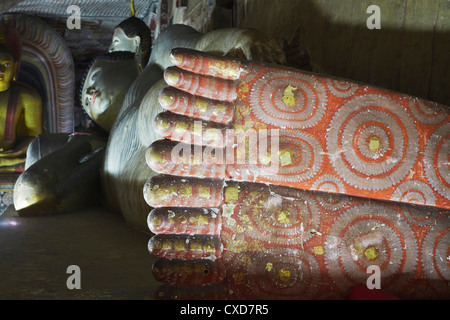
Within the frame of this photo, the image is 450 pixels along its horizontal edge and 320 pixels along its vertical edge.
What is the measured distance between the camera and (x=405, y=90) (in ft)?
4.91

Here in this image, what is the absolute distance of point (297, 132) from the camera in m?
1.01

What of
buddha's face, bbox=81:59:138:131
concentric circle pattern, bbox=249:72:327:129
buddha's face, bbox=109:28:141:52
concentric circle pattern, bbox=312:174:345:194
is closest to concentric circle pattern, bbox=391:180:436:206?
concentric circle pattern, bbox=312:174:345:194

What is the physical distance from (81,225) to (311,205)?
124 centimetres

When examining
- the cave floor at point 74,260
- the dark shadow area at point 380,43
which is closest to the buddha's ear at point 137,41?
the dark shadow area at point 380,43

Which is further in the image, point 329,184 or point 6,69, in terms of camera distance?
point 6,69

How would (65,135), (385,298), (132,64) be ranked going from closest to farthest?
(385,298)
(132,64)
(65,135)

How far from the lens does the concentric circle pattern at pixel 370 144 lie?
1.02 m

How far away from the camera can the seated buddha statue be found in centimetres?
488

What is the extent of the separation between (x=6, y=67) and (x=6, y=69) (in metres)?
0.03

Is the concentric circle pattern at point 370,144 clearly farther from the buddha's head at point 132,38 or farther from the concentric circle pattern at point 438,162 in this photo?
the buddha's head at point 132,38

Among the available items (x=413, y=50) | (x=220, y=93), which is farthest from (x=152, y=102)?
(x=413, y=50)

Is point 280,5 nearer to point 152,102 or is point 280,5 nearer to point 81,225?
point 152,102

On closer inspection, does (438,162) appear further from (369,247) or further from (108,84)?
(108,84)

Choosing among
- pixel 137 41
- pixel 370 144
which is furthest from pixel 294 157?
pixel 137 41
